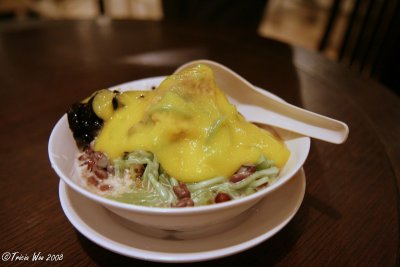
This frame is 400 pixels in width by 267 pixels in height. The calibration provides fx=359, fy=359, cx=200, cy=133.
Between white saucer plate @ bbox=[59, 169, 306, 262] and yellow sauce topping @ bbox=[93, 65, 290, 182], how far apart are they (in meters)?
0.13

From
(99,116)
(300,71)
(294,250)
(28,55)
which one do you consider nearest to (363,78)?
(300,71)

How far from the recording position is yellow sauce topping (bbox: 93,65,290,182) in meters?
0.91

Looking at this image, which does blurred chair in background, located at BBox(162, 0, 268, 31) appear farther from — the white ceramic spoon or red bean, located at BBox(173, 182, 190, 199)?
red bean, located at BBox(173, 182, 190, 199)

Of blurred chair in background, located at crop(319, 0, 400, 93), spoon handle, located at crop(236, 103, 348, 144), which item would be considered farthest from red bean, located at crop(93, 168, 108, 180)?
blurred chair in background, located at crop(319, 0, 400, 93)

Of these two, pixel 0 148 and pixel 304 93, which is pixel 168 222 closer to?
pixel 0 148

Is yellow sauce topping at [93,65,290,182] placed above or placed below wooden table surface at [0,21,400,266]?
above

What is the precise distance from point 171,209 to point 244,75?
Answer: 1.18m

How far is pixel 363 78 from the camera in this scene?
1.71 metres

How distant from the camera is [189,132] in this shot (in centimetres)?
92

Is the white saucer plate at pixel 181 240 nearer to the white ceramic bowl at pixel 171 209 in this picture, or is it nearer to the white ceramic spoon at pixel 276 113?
the white ceramic bowl at pixel 171 209

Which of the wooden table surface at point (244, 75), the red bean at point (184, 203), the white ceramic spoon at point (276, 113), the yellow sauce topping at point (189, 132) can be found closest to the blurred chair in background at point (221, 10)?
the wooden table surface at point (244, 75)

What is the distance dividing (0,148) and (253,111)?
3.08ft

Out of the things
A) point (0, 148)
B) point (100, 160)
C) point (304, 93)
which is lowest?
point (0, 148)

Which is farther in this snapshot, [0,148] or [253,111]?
[0,148]
